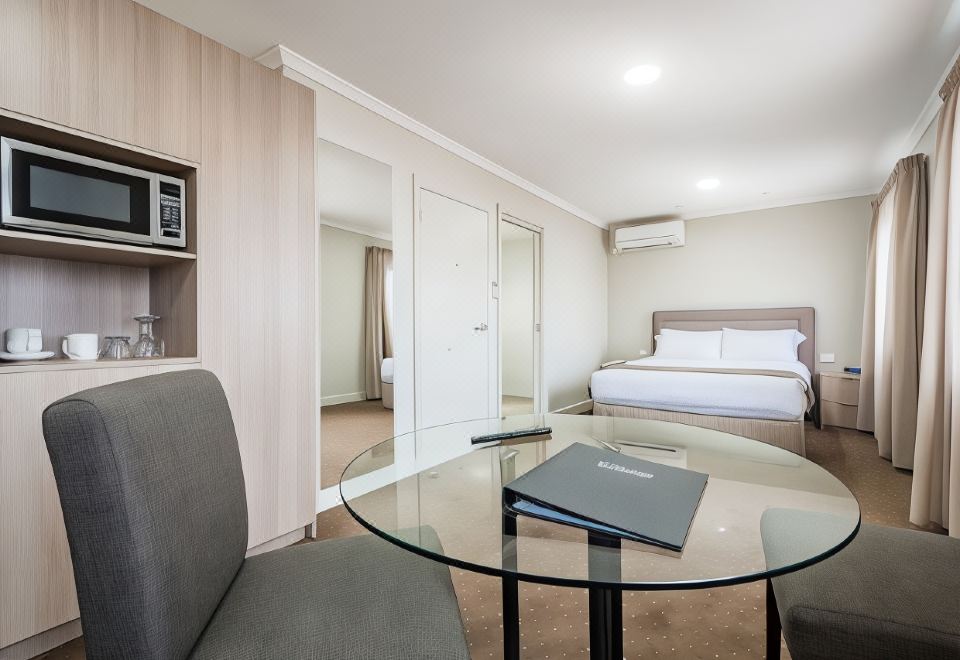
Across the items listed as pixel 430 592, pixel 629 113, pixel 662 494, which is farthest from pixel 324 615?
pixel 629 113

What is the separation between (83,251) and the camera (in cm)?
162

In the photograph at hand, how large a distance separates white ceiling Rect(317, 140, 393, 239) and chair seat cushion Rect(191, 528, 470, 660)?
6.15ft

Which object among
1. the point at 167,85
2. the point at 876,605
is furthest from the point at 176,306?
the point at 876,605

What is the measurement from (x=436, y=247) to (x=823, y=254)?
4.27 metres

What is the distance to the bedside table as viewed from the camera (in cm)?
436

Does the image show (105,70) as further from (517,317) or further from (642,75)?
(517,317)

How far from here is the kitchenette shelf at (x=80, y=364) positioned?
1.40 m

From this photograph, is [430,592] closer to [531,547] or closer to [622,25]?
[531,547]

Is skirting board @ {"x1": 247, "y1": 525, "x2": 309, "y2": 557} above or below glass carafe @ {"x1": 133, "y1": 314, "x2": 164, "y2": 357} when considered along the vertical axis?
below

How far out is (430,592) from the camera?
96 centimetres

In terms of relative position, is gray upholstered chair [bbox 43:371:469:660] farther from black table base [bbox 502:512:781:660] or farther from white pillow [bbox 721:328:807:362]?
white pillow [bbox 721:328:807:362]

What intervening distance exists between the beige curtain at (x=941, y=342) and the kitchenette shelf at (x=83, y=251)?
329 cm

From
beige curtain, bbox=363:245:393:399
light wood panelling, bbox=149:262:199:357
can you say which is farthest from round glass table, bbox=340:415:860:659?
beige curtain, bbox=363:245:393:399

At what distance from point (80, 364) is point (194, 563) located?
112 centimetres
